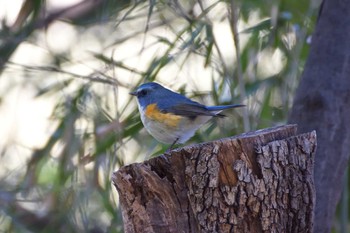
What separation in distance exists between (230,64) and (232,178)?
252 centimetres

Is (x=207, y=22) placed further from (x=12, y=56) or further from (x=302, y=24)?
(x=12, y=56)

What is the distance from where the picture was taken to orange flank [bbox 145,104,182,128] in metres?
3.91

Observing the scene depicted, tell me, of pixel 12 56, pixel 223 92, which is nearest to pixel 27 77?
pixel 12 56

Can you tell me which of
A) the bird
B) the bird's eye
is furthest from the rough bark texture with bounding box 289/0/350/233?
the bird's eye

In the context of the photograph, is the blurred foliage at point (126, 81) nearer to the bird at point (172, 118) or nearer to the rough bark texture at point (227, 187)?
the bird at point (172, 118)

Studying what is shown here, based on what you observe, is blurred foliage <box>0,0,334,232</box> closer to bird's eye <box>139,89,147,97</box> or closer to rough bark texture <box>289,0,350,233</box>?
bird's eye <box>139,89,147,97</box>

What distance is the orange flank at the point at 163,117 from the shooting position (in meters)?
3.91

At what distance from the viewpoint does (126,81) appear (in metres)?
4.84

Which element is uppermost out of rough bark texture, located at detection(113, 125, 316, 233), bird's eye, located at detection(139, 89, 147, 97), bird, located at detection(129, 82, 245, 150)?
bird's eye, located at detection(139, 89, 147, 97)

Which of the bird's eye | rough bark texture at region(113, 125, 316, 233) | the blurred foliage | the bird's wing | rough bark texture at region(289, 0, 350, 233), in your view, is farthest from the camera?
the blurred foliage

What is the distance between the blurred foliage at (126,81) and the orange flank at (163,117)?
A: 40 cm

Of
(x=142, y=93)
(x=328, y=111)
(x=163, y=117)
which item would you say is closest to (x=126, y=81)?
(x=142, y=93)

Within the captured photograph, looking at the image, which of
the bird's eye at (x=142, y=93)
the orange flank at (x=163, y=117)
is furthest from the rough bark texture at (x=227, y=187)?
the bird's eye at (x=142, y=93)

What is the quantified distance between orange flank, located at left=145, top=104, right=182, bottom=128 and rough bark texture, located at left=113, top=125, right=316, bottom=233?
1.15 m
